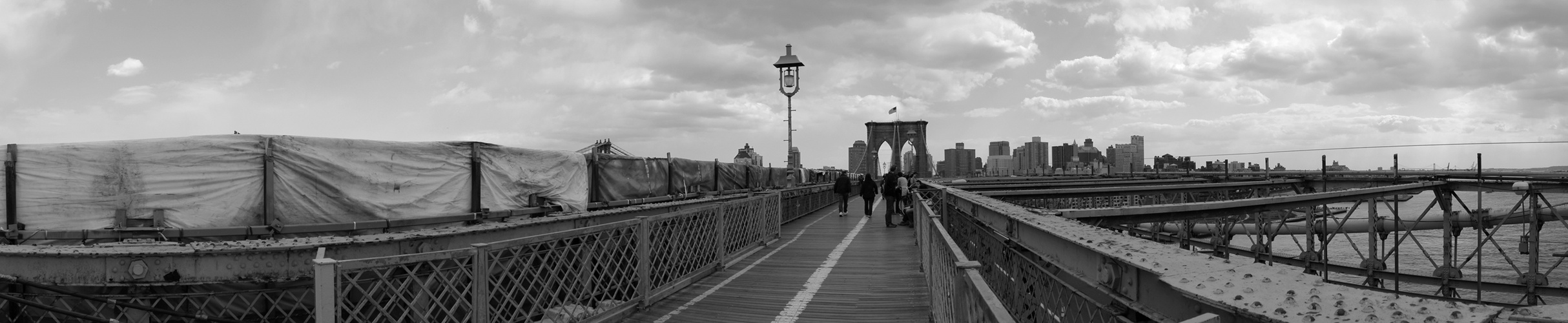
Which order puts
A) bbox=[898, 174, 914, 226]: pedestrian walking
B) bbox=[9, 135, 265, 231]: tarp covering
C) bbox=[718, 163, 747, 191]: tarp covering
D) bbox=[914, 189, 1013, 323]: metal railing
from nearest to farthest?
bbox=[914, 189, 1013, 323]: metal railing → bbox=[9, 135, 265, 231]: tarp covering → bbox=[898, 174, 914, 226]: pedestrian walking → bbox=[718, 163, 747, 191]: tarp covering

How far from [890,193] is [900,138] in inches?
3988

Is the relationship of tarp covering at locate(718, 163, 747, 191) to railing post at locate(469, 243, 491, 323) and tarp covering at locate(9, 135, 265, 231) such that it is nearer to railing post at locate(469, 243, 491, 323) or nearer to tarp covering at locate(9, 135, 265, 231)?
tarp covering at locate(9, 135, 265, 231)

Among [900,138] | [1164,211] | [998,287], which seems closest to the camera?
[1164,211]

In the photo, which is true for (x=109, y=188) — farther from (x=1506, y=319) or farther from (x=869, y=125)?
(x=869, y=125)

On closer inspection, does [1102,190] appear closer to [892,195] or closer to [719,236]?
[719,236]

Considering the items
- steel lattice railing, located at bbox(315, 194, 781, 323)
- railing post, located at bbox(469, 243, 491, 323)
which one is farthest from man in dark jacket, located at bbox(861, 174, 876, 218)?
railing post, located at bbox(469, 243, 491, 323)

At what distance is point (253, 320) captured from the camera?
6.03 m

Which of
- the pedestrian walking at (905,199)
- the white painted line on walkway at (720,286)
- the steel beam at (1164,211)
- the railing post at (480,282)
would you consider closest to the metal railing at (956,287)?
the steel beam at (1164,211)

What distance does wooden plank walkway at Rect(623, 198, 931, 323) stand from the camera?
806 centimetres

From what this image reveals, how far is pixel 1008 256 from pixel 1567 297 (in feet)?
61.6

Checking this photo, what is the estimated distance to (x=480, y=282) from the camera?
19.3 feet

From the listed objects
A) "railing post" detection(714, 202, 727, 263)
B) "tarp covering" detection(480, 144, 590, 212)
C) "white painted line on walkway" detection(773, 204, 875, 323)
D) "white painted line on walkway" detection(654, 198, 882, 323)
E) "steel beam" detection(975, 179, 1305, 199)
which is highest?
"tarp covering" detection(480, 144, 590, 212)

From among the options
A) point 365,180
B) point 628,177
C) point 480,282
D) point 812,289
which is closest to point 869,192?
point 628,177

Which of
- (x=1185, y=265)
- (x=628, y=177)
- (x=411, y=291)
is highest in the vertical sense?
(x=628, y=177)
